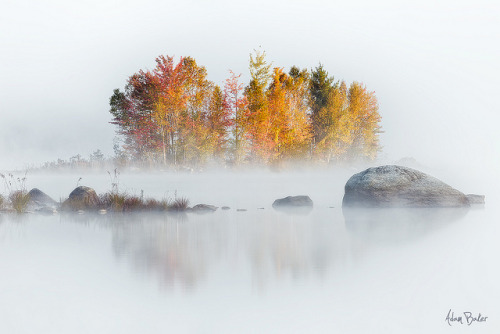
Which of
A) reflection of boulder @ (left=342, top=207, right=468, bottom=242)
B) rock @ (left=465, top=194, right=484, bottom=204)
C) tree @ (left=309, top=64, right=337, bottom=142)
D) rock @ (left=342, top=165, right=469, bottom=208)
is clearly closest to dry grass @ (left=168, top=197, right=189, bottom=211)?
reflection of boulder @ (left=342, top=207, right=468, bottom=242)

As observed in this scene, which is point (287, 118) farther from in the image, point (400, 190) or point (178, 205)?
point (178, 205)

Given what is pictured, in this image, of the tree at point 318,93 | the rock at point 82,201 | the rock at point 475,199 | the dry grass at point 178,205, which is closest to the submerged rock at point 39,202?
the rock at point 82,201

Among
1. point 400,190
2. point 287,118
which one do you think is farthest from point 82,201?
point 287,118

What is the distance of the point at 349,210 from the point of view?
17344 millimetres

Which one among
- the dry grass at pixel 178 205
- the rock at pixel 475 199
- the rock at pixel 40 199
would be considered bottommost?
the rock at pixel 475 199

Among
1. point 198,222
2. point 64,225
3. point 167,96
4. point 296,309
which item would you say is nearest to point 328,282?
point 296,309

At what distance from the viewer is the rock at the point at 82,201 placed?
53.5ft

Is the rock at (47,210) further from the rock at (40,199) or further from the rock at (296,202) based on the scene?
the rock at (296,202)

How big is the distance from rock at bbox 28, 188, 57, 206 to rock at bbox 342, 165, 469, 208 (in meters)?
11.0

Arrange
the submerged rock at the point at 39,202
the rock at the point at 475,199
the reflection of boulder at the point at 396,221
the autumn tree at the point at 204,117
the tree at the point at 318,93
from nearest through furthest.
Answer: the reflection of boulder at the point at 396,221, the submerged rock at the point at 39,202, the rock at the point at 475,199, the autumn tree at the point at 204,117, the tree at the point at 318,93

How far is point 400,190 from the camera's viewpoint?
57.0 ft

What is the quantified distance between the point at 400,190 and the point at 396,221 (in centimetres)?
364

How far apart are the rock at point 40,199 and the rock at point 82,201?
1345mm

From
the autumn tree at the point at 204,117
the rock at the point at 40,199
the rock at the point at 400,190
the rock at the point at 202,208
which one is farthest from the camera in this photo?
the autumn tree at the point at 204,117
